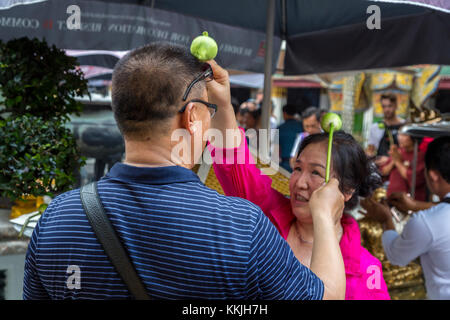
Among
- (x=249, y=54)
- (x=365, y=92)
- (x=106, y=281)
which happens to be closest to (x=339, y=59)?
(x=249, y=54)

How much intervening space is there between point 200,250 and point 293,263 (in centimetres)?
21

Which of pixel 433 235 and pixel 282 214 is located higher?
pixel 282 214

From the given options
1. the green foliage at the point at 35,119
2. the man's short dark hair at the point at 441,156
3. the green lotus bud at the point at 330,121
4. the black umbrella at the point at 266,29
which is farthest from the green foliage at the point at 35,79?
the man's short dark hair at the point at 441,156

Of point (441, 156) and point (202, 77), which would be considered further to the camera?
point (441, 156)

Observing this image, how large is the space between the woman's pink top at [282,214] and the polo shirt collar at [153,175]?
27.7 inches

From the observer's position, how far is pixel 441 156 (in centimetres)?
255

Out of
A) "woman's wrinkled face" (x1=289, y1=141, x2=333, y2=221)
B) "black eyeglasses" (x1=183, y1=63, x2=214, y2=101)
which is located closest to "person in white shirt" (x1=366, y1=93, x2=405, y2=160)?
"woman's wrinkled face" (x1=289, y1=141, x2=333, y2=221)

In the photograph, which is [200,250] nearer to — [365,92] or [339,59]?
[339,59]

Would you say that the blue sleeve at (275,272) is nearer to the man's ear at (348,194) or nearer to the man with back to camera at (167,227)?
the man with back to camera at (167,227)

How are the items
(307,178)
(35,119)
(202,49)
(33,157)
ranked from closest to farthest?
(202,49)
(307,178)
(33,157)
(35,119)

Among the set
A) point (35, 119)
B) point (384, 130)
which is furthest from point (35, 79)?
point (384, 130)

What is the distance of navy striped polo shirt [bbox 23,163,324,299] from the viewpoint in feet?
3.04

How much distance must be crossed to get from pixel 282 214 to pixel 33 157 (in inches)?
A: 48.2

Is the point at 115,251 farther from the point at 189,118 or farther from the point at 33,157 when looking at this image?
the point at 33,157
